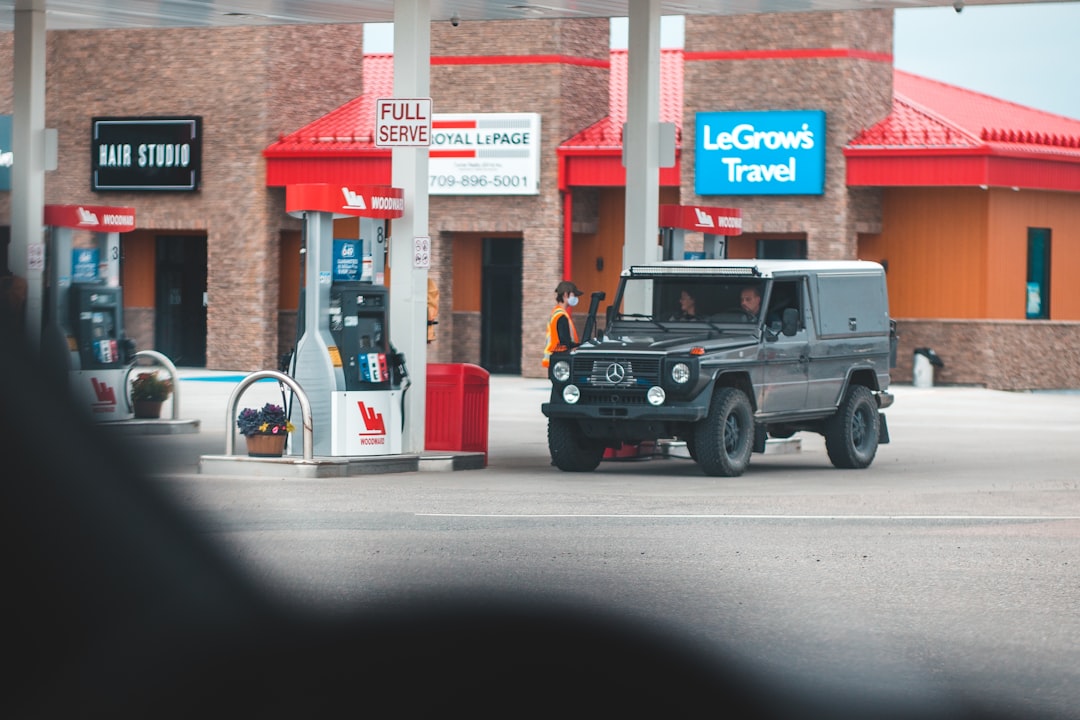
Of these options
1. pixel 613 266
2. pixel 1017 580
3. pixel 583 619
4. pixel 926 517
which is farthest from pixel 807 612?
pixel 613 266

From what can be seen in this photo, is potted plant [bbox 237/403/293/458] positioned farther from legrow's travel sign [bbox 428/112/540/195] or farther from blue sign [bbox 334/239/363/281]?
legrow's travel sign [bbox 428/112/540/195]

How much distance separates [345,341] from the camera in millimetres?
14969

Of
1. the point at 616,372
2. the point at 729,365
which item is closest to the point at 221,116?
the point at 616,372

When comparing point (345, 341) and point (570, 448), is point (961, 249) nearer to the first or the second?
point (570, 448)

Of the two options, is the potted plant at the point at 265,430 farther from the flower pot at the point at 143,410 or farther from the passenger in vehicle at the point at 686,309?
the flower pot at the point at 143,410


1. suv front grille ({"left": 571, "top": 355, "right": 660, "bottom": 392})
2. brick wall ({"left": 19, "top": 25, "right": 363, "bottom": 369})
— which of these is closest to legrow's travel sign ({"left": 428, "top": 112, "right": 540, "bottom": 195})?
brick wall ({"left": 19, "top": 25, "right": 363, "bottom": 369})

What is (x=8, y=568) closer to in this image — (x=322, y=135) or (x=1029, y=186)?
(x=1029, y=186)

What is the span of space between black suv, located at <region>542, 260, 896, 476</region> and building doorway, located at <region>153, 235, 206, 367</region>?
19.8 meters

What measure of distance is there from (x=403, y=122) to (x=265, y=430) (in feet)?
9.58

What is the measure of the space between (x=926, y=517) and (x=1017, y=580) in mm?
3102

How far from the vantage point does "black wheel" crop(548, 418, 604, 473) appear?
607 inches

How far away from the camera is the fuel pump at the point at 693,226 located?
60.8ft

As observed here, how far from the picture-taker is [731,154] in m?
31.3

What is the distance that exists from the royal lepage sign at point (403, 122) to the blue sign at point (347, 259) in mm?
914
